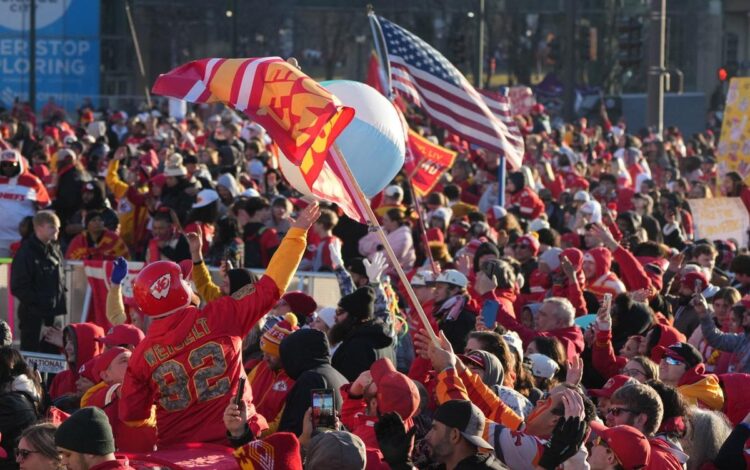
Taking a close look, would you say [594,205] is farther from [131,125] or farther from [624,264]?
[131,125]

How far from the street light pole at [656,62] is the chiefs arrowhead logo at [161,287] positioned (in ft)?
64.1

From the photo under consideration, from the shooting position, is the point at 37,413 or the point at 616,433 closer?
the point at 616,433

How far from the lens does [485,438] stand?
6527 mm

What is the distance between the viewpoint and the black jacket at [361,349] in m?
8.70

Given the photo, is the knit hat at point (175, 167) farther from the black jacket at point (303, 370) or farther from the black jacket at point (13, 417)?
the black jacket at point (13, 417)

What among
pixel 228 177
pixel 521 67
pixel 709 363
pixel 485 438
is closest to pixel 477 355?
pixel 485 438

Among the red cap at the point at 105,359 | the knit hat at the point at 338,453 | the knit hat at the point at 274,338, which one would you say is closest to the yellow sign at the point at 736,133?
the knit hat at the point at 274,338

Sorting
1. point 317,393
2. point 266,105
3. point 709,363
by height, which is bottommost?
point 709,363

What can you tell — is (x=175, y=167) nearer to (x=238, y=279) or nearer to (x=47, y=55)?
(x=238, y=279)

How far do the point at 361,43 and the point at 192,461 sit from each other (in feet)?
167

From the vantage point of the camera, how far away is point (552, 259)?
1267 cm

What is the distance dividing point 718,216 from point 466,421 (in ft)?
33.1

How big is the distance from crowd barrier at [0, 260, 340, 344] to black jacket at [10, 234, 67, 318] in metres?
0.46

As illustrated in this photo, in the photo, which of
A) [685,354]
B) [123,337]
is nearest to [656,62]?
[685,354]
